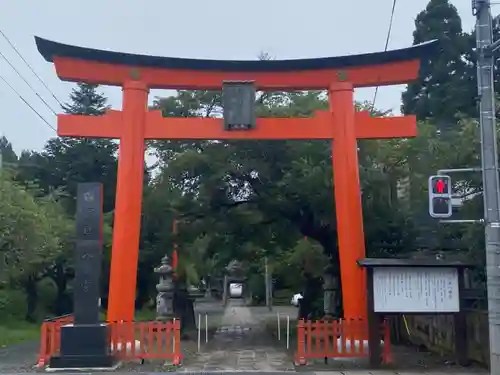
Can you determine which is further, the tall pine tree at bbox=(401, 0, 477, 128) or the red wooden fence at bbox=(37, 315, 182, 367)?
the tall pine tree at bbox=(401, 0, 477, 128)

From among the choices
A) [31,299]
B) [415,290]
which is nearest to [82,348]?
[415,290]

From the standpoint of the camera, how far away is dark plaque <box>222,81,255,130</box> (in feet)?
56.7

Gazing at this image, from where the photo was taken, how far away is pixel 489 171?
1136 centimetres

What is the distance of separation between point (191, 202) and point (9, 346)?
7770 mm

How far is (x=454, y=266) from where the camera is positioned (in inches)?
573

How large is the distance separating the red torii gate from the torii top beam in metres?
0.03

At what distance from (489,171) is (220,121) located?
789cm

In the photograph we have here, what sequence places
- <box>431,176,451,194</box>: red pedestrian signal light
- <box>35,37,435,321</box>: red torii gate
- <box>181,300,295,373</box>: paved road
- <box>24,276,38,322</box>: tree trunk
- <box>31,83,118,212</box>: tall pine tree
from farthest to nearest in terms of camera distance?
<box>31,83,118,212</box>: tall pine tree < <box>24,276,38,322</box>: tree trunk < <box>35,37,435,321</box>: red torii gate < <box>181,300,295,373</box>: paved road < <box>431,176,451,194</box>: red pedestrian signal light

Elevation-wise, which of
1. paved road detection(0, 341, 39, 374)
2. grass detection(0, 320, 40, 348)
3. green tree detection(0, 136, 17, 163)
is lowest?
grass detection(0, 320, 40, 348)

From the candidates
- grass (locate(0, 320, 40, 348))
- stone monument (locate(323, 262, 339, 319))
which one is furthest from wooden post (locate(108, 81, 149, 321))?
grass (locate(0, 320, 40, 348))

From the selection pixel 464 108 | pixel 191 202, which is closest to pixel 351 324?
pixel 191 202

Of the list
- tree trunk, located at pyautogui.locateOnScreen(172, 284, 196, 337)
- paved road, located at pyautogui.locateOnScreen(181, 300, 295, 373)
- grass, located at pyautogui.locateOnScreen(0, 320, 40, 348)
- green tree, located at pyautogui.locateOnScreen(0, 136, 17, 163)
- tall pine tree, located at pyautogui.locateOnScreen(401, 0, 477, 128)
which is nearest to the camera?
paved road, located at pyautogui.locateOnScreen(181, 300, 295, 373)

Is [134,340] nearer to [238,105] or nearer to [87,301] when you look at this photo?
[87,301]

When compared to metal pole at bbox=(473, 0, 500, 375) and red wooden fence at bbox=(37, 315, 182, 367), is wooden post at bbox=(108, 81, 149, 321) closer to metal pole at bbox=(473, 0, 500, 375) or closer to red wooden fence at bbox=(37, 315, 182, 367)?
red wooden fence at bbox=(37, 315, 182, 367)
